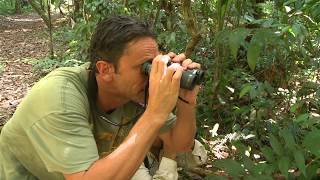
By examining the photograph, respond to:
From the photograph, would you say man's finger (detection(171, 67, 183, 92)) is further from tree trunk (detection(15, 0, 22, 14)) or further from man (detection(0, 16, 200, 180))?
tree trunk (detection(15, 0, 22, 14))

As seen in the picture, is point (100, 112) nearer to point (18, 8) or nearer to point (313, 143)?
point (313, 143)

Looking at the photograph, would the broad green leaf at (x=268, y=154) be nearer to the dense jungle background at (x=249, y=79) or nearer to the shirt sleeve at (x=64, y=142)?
the dense jungle background at (x=249, y=79)

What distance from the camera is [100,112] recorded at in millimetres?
2152

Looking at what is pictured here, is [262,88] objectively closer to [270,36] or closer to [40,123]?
[270,36]

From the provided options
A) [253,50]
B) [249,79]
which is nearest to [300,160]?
[253,50]

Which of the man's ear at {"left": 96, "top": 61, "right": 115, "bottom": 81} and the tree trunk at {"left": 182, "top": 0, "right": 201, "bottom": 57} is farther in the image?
the tree trunk at {"left": 182, "top": 0, "right": 201, "bottom": 57}

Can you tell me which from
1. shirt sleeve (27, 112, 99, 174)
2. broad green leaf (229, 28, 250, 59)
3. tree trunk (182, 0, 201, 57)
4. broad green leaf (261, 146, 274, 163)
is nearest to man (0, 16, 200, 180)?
shirt sleeve (27, 112, 99, 174)

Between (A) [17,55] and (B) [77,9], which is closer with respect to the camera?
(B) [77,9]

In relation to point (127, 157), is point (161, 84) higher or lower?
higher

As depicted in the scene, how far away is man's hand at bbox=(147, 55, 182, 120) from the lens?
5.93 feet

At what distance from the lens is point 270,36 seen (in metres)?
1.90

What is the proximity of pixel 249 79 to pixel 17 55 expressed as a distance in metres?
5.76

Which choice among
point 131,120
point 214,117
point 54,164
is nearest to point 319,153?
point 131,120

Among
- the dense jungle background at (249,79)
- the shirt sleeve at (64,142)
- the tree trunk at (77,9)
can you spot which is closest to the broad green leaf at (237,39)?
the dense jungle background at (249,79)
